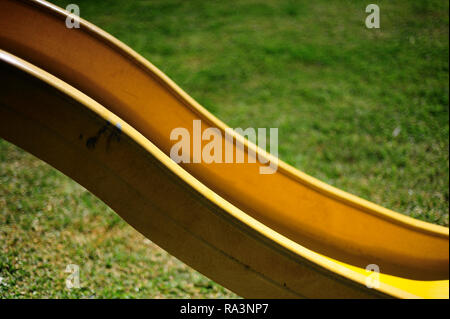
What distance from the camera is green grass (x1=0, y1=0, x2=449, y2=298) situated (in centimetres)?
231

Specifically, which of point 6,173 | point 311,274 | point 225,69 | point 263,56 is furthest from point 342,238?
point 263,56

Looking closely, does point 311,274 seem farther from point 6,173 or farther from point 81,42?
point 6,173

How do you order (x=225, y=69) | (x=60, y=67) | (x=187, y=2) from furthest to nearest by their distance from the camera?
1. (x=187, y=2)
2. (x=225, y=69)
3. (x=60, y=67)

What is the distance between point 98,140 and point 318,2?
263 inches

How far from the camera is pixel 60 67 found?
169cm

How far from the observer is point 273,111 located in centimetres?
397

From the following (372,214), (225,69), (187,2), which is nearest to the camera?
(372,214)

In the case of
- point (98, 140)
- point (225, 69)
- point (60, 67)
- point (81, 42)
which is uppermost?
point (225, 69)

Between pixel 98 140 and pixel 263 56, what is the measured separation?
4178mm

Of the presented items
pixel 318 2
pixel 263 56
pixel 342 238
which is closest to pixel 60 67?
pixel 342 238

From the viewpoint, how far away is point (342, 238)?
1901 millimetres

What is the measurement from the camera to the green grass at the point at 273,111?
2.31 meters

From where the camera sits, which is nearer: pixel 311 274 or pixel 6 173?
pixel 311 274

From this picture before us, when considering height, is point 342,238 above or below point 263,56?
below
